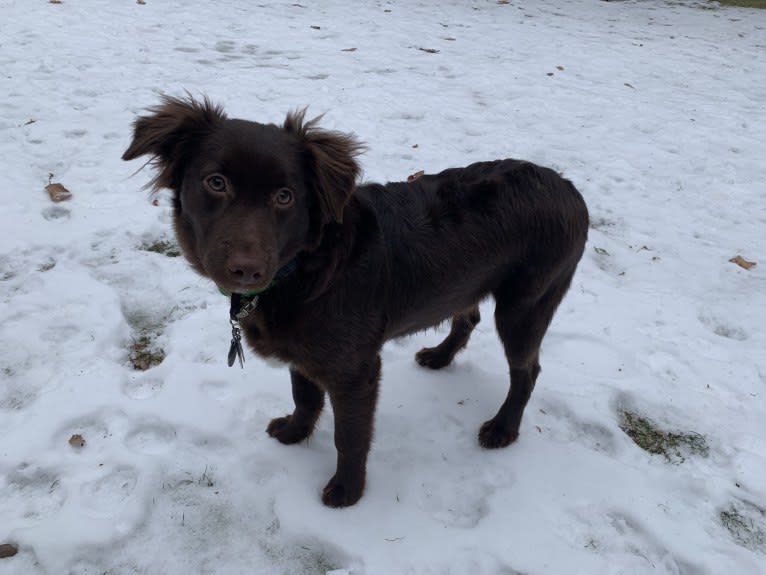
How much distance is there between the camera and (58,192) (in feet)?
13.6

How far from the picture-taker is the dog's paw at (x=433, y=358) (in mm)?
3264

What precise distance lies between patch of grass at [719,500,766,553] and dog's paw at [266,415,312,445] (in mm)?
1992

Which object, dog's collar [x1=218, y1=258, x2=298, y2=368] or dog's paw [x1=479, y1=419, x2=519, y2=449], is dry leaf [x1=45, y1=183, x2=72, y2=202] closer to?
dog's collar [x1=218, y1=258, x2=298, y2=368]

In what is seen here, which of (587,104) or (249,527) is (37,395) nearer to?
(249,527)

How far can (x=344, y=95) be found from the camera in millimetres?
6293

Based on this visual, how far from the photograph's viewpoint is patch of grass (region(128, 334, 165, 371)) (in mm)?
3051

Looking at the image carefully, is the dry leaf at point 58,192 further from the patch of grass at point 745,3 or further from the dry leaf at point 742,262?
the patch of grass at point 745,3

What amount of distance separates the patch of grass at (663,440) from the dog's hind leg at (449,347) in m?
0.96

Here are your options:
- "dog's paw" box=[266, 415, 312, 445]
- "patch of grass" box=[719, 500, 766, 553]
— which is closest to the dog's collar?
"dog's paw" box=[266, 415, 312, 445]

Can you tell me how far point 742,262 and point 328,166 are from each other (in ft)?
12.1

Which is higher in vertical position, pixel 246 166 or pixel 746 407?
pixel 246 166

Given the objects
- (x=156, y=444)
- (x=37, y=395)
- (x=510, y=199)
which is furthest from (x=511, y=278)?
(x=37, y=395)

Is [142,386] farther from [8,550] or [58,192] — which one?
[58,192]

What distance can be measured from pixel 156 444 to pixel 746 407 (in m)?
3.16
